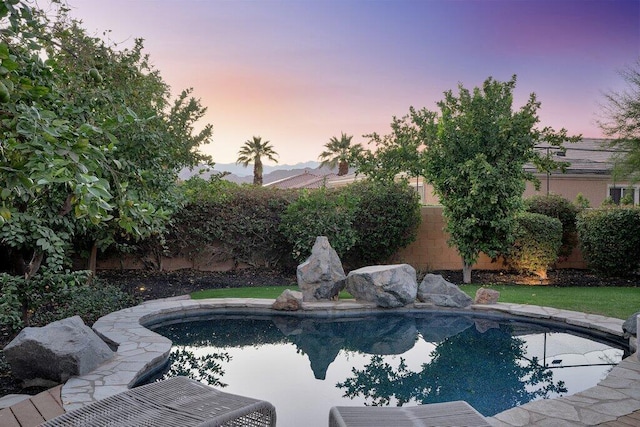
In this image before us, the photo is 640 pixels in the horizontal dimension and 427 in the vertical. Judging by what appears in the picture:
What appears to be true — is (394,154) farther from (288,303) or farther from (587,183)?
(587,183)

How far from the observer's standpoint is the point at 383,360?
6684 mm

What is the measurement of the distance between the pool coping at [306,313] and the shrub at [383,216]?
3.51 m

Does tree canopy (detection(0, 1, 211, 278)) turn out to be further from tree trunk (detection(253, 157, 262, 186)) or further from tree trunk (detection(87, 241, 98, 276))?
tree trunk (detection(253, 157, 262, 186))

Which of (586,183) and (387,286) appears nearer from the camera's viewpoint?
(387,286)

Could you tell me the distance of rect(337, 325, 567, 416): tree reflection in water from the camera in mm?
5203

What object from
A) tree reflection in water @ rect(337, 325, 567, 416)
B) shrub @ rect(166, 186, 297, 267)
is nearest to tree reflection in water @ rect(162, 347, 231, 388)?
tree reflection in water @ rect(337, 325, 567, 416)

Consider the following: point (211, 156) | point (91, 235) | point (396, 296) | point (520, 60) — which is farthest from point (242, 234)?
point (520, 60)

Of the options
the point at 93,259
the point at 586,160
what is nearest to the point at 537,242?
the point at 93,259

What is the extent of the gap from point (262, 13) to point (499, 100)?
5879 millimetres

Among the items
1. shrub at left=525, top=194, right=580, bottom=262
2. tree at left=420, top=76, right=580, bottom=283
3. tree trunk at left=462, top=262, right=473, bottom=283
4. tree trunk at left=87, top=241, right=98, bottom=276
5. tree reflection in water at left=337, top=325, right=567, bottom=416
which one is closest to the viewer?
tree reflection in water at left=337, top=325, right=567, bottom=416

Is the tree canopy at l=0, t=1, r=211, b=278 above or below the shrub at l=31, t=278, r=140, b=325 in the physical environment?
above

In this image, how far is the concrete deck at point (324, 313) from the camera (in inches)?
162

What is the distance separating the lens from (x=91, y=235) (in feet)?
31.6

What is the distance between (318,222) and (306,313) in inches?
131
